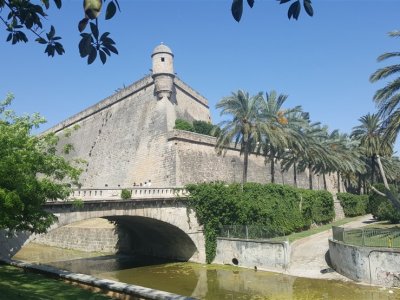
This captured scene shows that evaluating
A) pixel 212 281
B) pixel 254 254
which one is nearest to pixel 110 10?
pixel 212 281

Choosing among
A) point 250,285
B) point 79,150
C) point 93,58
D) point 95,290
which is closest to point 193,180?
point 250,285

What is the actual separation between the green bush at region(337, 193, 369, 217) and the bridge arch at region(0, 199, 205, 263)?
75.1 feet

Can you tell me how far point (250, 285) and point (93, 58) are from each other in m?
19.5

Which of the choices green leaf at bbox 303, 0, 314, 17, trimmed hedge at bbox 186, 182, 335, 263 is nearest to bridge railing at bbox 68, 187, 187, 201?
trimmed hedge at bbox 186, 182, 335, 263

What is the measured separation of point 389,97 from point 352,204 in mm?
28311

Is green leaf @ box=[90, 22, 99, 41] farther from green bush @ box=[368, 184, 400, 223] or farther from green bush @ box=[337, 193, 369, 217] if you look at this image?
green bush @ box=[337, 193, 369, 217]

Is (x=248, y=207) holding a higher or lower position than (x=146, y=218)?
higher

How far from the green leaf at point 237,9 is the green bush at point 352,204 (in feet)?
147

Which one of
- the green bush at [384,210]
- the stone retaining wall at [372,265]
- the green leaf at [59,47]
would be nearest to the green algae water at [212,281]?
the stone retaining wall at [372,265]

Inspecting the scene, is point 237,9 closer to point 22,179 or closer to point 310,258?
point 22,179

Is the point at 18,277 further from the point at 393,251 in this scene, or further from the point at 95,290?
the point at 393,251

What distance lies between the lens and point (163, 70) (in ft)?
131

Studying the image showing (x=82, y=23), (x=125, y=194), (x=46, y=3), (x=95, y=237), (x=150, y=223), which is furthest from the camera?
(x=95, y=237)

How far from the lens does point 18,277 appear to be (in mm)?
14469
